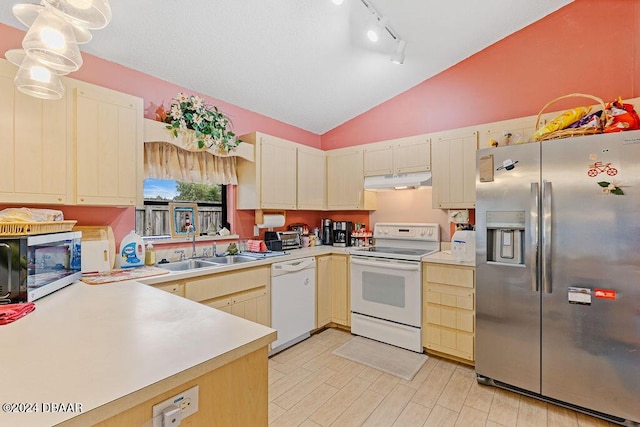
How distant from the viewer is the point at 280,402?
2.17 metres

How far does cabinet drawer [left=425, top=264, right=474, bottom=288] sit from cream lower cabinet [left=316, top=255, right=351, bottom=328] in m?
0.95

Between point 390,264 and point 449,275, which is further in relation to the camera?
point 390,264

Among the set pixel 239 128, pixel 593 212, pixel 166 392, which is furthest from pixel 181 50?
pixel 593 212

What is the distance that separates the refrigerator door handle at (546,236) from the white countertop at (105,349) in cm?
201

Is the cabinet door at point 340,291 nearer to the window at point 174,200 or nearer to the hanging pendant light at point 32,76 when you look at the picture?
the window at point 174,200

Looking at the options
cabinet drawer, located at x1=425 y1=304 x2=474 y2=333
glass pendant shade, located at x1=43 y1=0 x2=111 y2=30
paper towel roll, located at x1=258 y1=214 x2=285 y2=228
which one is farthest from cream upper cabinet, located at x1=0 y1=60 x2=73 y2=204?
cabinet drawer, located at x1=425 y1=304 x2=474 y2=333

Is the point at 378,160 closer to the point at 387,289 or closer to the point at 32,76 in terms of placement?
the point at 387,289

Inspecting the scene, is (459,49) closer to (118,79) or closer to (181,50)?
(181,50)

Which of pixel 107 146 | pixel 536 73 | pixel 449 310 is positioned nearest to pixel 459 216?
pixel 449 310

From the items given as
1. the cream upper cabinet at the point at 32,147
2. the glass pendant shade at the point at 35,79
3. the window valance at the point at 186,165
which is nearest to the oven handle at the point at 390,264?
the window valance at the point at 186,165

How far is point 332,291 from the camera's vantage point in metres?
3.51

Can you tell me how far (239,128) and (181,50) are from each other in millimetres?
990

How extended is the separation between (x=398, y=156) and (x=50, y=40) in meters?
2.94

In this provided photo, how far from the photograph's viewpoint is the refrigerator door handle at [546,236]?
2.09 metres
